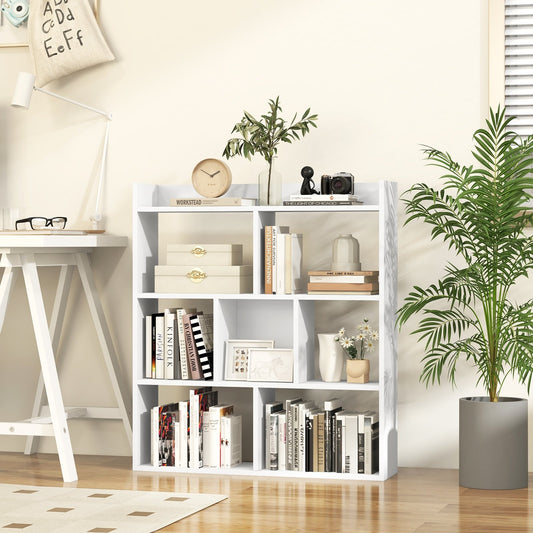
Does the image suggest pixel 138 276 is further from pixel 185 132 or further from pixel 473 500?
pixel 473 500

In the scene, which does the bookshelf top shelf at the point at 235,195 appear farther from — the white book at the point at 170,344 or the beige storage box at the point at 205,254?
the white book at the point at 170,344

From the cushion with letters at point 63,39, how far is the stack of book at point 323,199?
1081 mm


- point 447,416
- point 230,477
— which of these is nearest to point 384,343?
point 447,416

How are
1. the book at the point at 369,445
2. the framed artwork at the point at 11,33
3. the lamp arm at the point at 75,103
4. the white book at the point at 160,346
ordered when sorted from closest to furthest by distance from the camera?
the book at the point at 369,445 < the white book at the point at 160,346 < the lamp arm at the point at 75,103 < the framed artwork at the point at 11,33

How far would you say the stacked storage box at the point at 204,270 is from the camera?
12.7 ft

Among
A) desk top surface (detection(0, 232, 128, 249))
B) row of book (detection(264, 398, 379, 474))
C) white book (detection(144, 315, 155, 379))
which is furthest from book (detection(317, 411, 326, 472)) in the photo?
desk top surface (detection(0, 232, 128, 249))

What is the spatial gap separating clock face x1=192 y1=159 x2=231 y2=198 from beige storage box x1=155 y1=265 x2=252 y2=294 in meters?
0.28

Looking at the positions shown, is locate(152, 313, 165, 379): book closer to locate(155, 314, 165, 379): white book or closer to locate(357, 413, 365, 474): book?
locate(155, 314, 165, 379): white book

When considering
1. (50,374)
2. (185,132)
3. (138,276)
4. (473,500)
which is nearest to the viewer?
(473,500)

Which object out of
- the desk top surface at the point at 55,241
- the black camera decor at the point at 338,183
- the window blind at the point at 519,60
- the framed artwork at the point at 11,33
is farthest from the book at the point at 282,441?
the framed artwork at the point at 11,33

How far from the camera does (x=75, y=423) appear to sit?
438 centimetres

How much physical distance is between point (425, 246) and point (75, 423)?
1.65 meters

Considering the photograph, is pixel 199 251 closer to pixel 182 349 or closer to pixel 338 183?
pixel 182 349

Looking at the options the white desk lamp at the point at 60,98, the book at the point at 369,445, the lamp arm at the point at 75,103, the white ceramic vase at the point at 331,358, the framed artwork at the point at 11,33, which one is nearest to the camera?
the book at the point at 369,445
